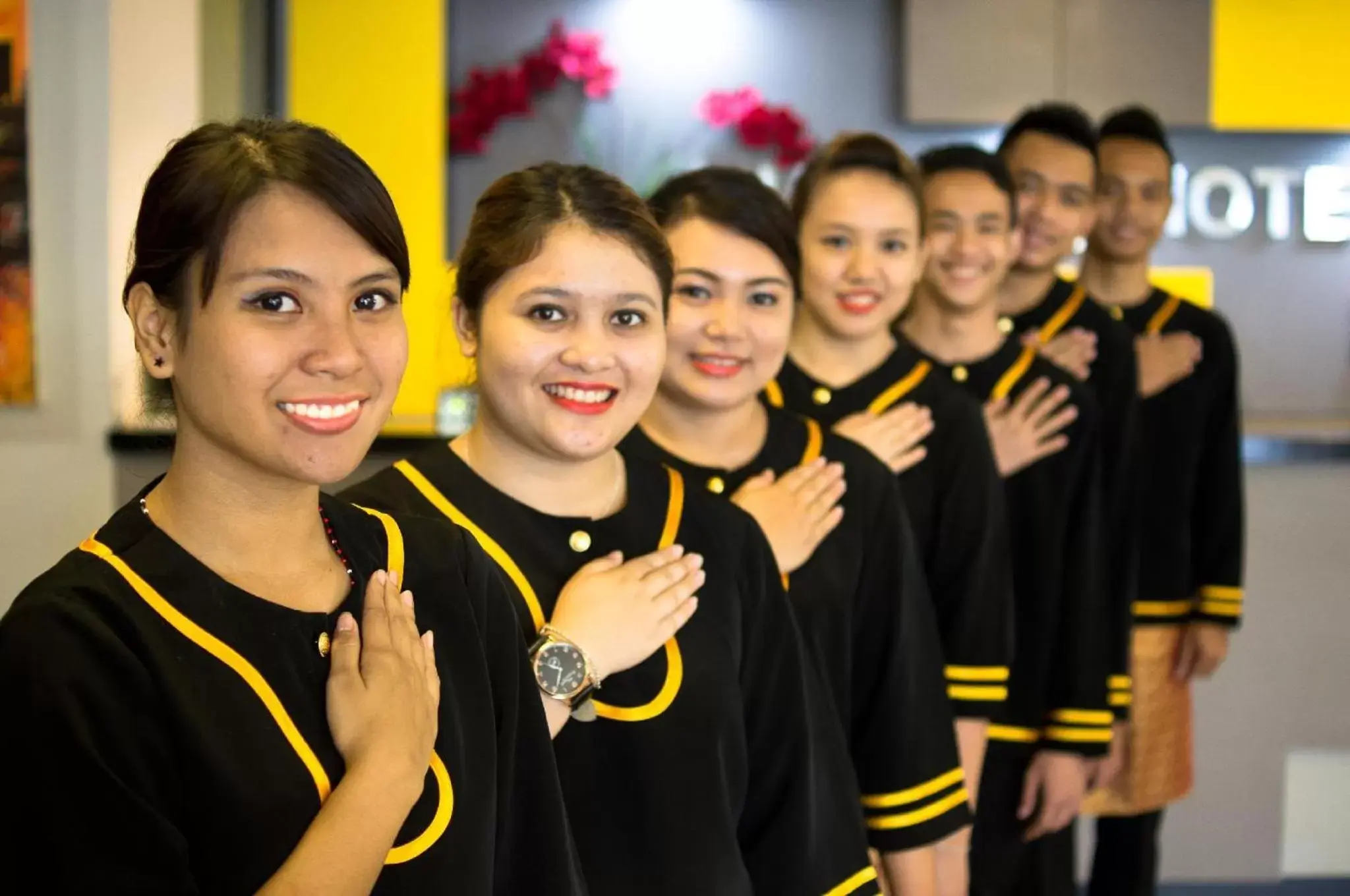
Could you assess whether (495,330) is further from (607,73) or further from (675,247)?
(607,73)

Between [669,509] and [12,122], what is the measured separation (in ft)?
7.27

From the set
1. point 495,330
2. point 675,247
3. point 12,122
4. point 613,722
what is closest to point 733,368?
point 675,247

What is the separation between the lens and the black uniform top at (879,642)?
1.79 meters

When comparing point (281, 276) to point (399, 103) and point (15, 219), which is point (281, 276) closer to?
point (15, 219)

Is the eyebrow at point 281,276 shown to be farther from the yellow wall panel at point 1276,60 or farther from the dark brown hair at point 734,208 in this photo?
the yellow wall panel at point 1276,60

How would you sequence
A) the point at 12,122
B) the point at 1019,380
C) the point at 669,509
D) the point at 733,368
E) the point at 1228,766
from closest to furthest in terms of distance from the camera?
1. the point at 669,509
2. the point at 733,368
3. the point at 1019,380
4. the point at 12,122
5. the point at 1228,766

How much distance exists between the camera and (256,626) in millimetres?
1047

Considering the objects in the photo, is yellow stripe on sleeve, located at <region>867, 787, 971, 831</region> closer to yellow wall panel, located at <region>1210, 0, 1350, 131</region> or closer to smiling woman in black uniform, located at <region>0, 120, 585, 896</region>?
smiling woman in black uniform, located at <region>0, 120, 585, 896</region>

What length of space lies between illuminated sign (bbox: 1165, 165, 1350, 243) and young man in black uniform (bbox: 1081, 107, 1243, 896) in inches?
93.3

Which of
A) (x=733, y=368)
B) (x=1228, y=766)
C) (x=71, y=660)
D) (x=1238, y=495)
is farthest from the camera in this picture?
(x=1228, y=766)

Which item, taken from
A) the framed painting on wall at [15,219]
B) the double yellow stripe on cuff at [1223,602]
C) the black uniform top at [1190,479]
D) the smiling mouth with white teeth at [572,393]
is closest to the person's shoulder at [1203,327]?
the black uniform top at [1190,479]

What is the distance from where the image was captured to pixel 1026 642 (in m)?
2.41

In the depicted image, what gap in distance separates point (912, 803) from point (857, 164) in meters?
0.83

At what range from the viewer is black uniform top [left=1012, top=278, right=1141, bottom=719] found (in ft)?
8.45
